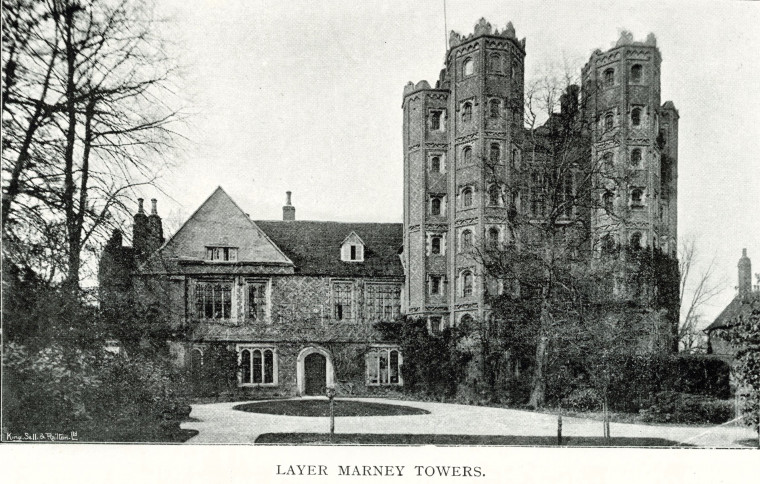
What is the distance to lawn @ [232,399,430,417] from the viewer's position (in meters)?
14.6

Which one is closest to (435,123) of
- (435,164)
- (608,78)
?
(435,164)

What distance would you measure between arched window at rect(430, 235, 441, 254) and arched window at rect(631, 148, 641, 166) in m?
7.16

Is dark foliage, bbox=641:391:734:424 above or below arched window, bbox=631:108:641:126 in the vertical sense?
below

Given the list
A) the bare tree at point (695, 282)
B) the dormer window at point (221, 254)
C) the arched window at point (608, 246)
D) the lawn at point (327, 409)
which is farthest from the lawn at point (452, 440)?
the dormer window at point (221, 254)

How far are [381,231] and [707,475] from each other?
627 inches

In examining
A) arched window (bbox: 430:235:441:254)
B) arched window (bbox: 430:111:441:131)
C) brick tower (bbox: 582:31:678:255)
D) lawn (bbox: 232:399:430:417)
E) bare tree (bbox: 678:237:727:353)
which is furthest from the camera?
arched window (bbox: 430:235:441:254)

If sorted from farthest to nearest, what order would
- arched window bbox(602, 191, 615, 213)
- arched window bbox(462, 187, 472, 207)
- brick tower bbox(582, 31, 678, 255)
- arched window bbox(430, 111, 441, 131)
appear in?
arched window bbox(430, 111, 441, 131) → arched window bbox(462, 187, 472, 207) → brick tower bbox(582, 31, 678, 255) → arched window bbox(602, 191, 615, 213)

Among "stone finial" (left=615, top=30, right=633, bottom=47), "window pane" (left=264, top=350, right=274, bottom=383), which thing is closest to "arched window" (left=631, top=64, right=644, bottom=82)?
"stone finial" (left=615, top=30, right=633, bottom=47)

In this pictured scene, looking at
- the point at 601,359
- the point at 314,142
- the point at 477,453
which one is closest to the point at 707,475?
the point at 477,453

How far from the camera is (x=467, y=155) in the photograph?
2203cm

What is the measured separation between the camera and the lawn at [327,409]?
14641mm

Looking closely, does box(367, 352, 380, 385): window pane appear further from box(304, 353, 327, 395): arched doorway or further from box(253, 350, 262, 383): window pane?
box(253, 350, 262, 383): window pane

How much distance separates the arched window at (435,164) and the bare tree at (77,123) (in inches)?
473

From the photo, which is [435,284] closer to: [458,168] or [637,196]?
[458,168]
